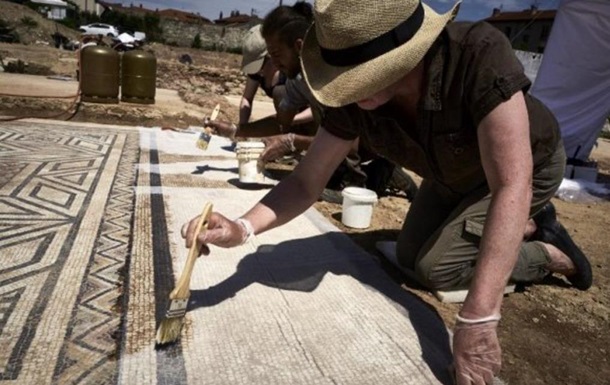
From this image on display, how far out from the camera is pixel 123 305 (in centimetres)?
155

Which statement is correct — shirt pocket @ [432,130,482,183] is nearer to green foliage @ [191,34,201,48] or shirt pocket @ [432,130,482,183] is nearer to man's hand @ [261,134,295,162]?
man's hand @ [261,134,295,162]

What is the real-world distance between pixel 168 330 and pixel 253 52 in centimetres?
282

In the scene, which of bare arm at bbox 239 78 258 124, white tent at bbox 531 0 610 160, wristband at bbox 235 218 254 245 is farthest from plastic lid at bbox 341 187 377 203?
white tent at bbox 531 0 610 160

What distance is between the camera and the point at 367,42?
1.19 m

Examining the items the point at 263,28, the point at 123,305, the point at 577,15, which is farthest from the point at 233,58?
the point at 123,305

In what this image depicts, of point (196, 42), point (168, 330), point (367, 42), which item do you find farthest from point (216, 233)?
point (196, 42)

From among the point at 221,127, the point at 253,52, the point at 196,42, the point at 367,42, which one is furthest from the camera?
the point at 196,42

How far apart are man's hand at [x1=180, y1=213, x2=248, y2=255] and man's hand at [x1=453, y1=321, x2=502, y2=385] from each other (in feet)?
2.34

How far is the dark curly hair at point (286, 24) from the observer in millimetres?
2570

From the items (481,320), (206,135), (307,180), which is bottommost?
(481,320)

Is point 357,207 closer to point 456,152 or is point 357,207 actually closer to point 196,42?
point 456,152

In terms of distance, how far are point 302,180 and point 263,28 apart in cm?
134

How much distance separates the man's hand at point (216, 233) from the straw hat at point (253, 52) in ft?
8.10

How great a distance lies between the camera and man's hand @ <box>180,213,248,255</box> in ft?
4.23
